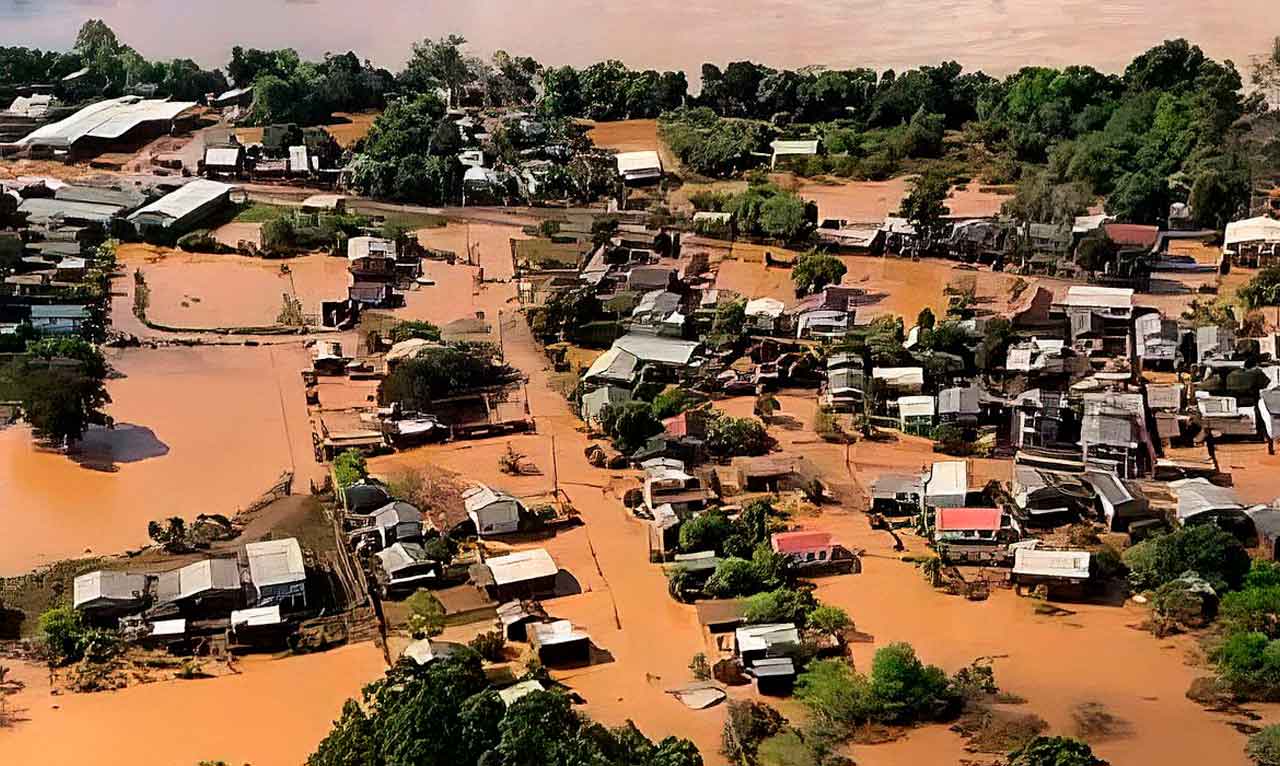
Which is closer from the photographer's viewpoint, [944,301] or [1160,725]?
[1160,725]

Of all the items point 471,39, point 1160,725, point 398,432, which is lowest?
point 1160,725

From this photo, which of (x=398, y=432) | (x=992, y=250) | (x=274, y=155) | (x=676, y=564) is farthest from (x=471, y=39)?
(x=676, y=564)

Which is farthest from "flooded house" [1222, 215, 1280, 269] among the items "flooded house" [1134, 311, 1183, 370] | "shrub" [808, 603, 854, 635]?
"shrub" [808, 603, 854, 635]

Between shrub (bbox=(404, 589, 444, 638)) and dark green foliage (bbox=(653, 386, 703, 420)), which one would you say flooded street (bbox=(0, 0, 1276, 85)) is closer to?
dark green foliage (bbox=(653, 386, 703, 420))

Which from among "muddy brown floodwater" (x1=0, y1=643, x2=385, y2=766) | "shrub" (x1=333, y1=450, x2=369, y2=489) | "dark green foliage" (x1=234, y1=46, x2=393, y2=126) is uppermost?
"dark green foliage" (x1=234, y1=46, x2=393, y2=126)

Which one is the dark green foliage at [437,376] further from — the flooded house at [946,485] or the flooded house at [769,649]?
the flooded house at [769,649]

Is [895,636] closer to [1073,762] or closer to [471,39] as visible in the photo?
[1073,762]

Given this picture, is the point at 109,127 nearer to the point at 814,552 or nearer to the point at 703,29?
the point at 703,29

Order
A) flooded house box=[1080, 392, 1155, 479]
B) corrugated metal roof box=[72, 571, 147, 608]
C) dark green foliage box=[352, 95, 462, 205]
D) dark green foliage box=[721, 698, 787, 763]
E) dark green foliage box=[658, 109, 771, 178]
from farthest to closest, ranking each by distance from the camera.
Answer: dark green foliage box=[658, 109, 771, 178] < dark green foliage box=[352, 95, 462, 205] < flooded house box=[1080, 392, 1155, 479] < corrugated metal roof box=[72, 571, 147, 608] < dark green foliage box=[721, 698, 787, 763]
